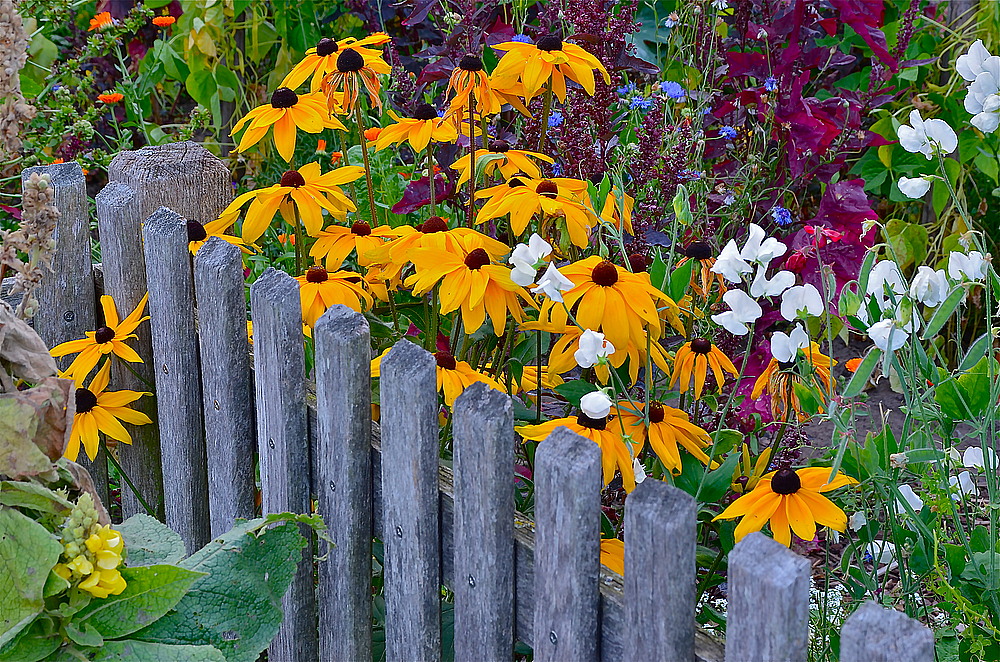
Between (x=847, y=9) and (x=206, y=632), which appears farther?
(x=847, y=9)

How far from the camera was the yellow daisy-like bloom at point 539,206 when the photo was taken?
1.49m

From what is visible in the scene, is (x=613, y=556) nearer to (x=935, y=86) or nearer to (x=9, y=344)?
(x=9, y=344)

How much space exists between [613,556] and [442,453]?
38 cm

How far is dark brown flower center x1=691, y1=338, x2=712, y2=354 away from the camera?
60.0 inches

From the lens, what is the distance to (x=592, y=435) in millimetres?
1412

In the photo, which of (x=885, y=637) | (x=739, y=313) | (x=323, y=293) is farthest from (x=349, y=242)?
(x=885, y=637)

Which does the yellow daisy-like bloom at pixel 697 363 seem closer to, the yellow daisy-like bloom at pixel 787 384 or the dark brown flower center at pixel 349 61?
the yellow daisy-like bloom at pixel 787 384

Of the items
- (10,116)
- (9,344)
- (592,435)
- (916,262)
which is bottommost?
(916,262)

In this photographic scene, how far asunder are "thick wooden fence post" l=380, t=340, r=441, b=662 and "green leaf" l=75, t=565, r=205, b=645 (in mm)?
280

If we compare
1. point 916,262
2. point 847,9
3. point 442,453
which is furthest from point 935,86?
point 442,453

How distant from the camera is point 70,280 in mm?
2078

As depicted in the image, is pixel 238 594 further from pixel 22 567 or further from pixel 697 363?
pixel 697 363

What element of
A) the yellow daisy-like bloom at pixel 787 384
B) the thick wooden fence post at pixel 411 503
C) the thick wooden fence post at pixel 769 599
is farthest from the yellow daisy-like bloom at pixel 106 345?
the thick wooden fence post at pixel 769 599

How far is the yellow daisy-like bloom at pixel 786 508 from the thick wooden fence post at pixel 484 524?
262 mm
